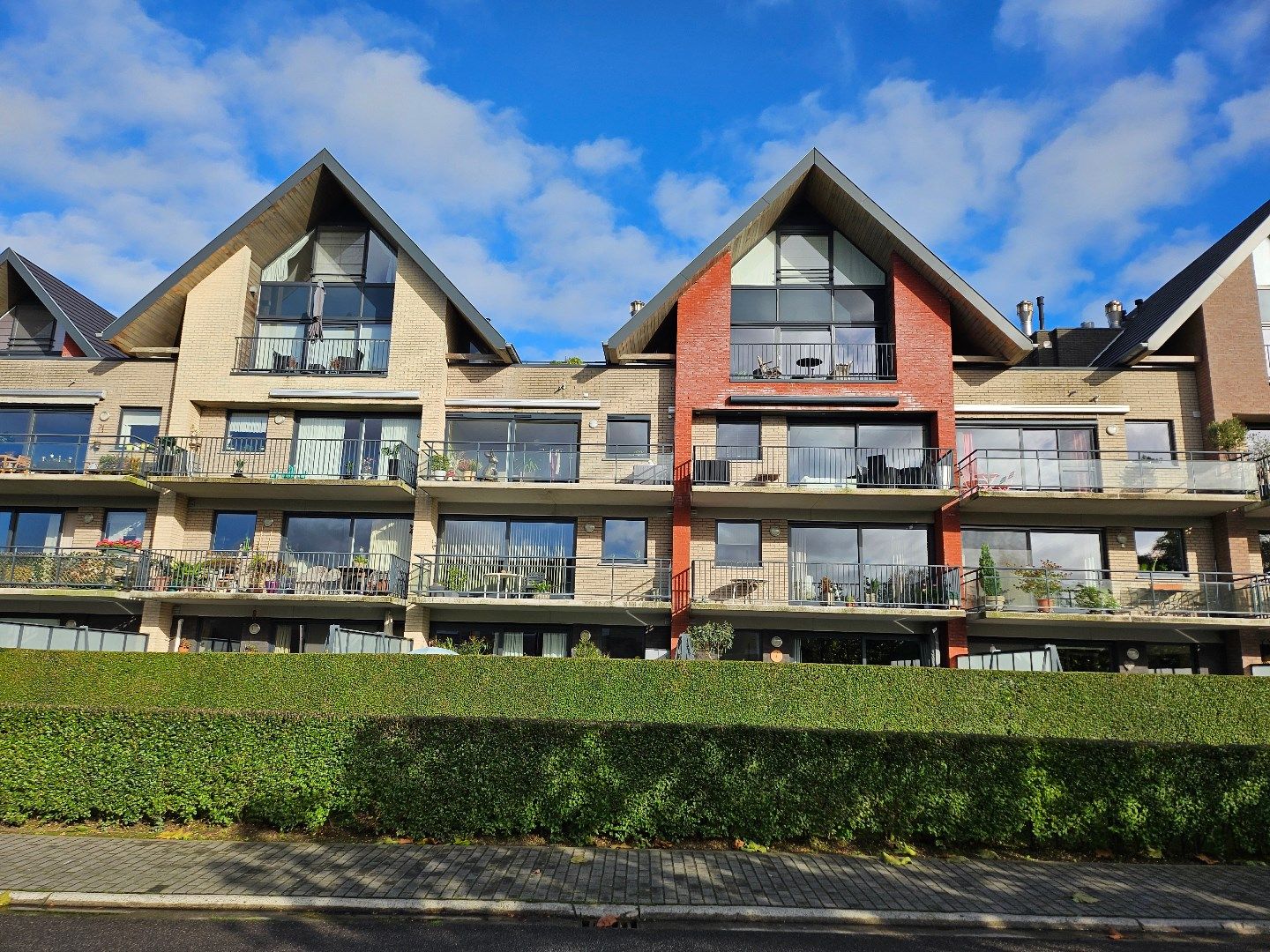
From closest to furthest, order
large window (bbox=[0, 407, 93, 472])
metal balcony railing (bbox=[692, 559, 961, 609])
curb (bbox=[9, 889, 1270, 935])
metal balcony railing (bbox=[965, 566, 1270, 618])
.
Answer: curb (bbox=[9, 889, 1270, 935])
metal balcony railing (bbox=[965, 566, 1270, 618])
metal balcony railing (bbox=[692, 559, 961, 609])
large window (bbox=[0, 407, 93, 472])

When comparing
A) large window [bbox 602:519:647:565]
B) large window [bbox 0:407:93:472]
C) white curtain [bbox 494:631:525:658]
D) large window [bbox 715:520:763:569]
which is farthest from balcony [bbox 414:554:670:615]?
large window [bbox 0:407:93:472]

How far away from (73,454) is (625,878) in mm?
20637

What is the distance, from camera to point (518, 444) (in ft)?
76.0

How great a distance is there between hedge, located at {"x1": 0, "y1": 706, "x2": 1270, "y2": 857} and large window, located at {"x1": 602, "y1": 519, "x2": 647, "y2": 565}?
12275 mm

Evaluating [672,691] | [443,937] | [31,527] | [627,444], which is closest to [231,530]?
[31,527]

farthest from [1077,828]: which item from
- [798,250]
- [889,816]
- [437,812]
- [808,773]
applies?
[798,250]

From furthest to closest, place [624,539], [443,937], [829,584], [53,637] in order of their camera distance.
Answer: [624,539] < [829,584] < [53,637] < [443,937]

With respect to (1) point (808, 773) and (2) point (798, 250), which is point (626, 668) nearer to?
(1) point (808, 773)

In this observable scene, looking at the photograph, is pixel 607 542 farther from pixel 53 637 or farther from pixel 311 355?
pixel 53 637

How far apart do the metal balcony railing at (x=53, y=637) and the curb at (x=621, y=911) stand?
1149cm

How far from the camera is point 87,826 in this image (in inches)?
414

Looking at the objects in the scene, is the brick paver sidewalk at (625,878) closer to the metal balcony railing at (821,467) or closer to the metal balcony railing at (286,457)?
the metal balcony railing at (821,467)

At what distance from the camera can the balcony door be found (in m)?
22.6

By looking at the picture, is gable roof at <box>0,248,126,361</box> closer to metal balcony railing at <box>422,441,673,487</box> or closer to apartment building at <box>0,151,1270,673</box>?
apartment building at <box>0,151,1270,673</box>
